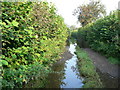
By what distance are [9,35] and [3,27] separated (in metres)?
0.25

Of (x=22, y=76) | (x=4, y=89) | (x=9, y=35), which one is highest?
(x=9, y=35)

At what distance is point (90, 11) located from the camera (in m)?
33.6

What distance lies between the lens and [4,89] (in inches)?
127

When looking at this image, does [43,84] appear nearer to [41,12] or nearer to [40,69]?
[40,69]

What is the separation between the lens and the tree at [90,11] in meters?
33.6

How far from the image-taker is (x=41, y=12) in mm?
4555

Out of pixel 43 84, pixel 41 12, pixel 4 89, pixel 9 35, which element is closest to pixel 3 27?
pixel 9 35

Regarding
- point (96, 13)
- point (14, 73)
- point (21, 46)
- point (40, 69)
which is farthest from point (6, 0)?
point (96, 13)

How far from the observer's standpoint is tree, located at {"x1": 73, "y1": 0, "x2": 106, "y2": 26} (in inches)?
1321

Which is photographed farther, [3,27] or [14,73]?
[14,73]

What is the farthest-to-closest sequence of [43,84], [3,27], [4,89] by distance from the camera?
[43,84] → [4,89] → [3,27]

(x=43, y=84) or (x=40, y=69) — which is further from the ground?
(x=40, y=69)

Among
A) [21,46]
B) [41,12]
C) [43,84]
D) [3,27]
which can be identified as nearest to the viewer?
[3,27]

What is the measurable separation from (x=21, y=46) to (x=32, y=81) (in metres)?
1.79
